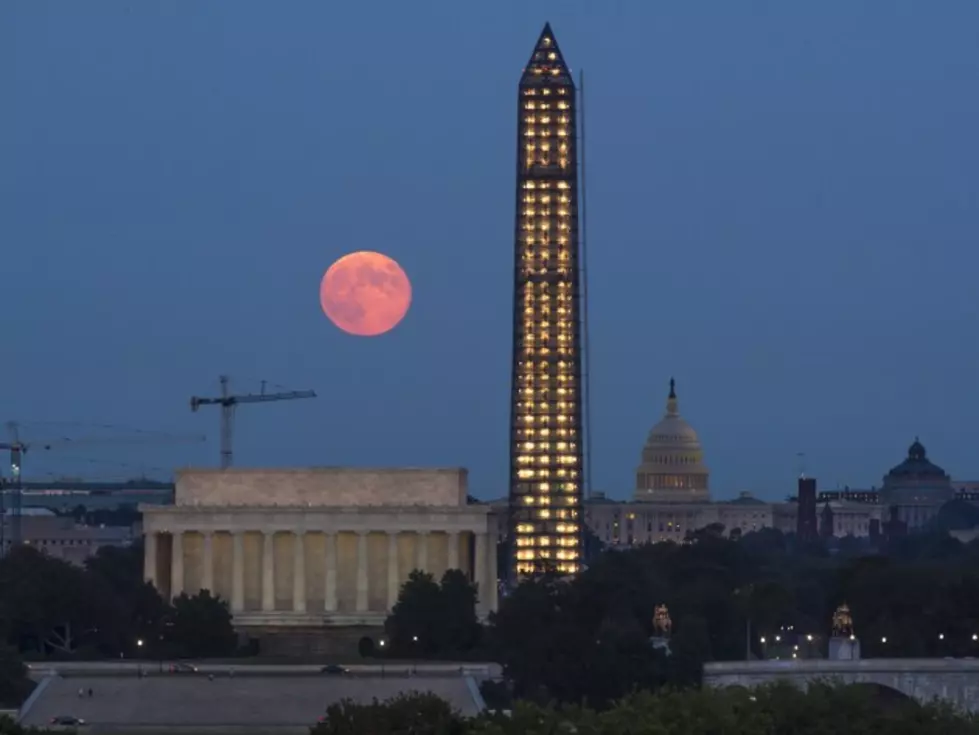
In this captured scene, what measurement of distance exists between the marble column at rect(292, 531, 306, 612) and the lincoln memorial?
0.04 metres

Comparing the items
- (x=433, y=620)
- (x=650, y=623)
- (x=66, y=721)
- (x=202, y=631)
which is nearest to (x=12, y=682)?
(x=66, y=721)

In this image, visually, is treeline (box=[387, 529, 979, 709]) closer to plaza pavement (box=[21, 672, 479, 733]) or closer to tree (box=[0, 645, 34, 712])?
plaza pavement (box=[21, 672, 479, 733])

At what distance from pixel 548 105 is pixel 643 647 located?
58958 mm

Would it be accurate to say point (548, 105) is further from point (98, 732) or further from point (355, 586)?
point (98, 732)

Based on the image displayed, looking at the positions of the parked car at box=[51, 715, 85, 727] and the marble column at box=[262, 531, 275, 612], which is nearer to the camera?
the parked car at box=[51, 715, 85, 727]

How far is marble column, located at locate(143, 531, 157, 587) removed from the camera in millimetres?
162500

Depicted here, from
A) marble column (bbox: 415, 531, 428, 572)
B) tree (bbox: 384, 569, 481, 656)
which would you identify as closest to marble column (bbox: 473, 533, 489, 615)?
marble column (bbox: 415, 531, 428, 572)

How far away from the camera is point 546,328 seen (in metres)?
189

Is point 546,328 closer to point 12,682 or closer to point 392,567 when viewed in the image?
point 392,567

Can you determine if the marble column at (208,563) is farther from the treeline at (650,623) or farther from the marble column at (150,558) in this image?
the treeline at (650,623)

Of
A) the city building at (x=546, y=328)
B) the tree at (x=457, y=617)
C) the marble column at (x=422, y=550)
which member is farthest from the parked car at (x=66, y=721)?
the city building at (x=546, y=328)

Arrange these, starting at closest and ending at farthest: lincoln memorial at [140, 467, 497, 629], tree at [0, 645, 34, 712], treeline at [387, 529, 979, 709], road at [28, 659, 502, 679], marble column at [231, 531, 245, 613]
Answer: tree at [0, 645, 34, 712] < road at [28, 659, 502, 679] < treeline at [387, 529, 979, 709] < marble column at [231, 531, 245, 613] < lincoln memorial at [140, 467, 497, 629]

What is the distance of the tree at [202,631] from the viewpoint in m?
145

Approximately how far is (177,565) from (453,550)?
1042 cm
